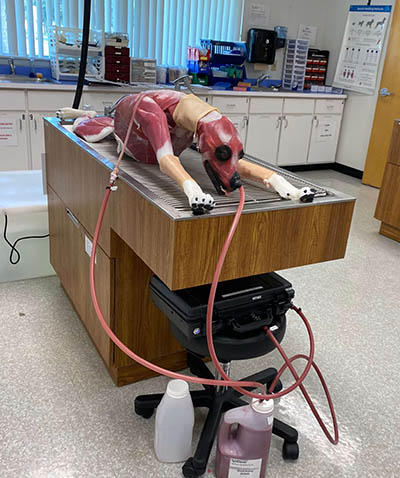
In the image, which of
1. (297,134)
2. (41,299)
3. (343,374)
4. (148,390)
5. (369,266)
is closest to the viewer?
(148,390)

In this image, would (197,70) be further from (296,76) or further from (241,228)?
(241,228)

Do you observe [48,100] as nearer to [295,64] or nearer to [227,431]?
[295,64]

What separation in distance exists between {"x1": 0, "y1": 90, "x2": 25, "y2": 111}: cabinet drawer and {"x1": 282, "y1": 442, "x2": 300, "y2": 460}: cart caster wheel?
3117 millimetres

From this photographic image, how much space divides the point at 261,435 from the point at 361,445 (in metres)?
0.50

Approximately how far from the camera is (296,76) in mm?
4938

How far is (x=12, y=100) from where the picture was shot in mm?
3494

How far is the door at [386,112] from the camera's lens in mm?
4207

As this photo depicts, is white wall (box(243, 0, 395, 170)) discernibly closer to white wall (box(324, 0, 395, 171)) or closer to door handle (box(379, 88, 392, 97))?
white wall (box(324, 0, 395, 171))

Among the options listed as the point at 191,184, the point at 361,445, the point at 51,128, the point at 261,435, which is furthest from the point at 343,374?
the point at 51,128

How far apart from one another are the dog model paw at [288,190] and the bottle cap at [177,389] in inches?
24.0

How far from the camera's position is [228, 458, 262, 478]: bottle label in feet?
4.31

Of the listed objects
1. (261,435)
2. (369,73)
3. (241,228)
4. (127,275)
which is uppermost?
(369,73)

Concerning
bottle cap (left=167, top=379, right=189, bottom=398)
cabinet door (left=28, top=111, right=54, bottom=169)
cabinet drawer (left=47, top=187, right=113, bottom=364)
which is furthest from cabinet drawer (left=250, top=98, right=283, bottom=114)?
bottle cap (left=167, top=379, right=189, bottom=398)

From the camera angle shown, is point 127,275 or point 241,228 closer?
point 241,228
